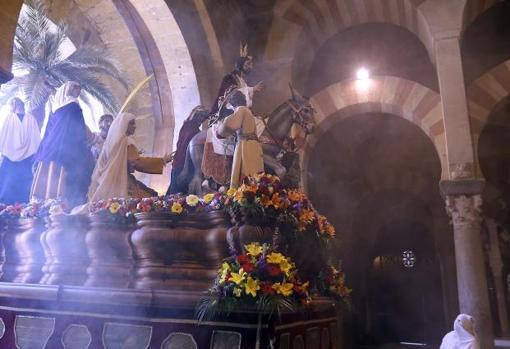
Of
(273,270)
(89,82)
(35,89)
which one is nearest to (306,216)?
(273,270)

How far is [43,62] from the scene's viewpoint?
8.64m

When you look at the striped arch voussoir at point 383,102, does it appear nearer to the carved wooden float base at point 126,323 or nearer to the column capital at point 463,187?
the column capital at point 463,187

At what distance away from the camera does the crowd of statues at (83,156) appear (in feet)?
17.6

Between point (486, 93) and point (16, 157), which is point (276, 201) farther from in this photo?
point (486, 93)

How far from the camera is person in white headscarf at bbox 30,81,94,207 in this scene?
5.73 metres

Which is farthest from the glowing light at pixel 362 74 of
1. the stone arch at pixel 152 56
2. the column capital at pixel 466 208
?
the stone arch at pixel 152 56

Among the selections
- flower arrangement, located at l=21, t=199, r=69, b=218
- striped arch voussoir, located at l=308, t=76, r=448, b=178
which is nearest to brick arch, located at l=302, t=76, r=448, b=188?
striped arch voussoir, located at l=308, t=76, r=448, b=178

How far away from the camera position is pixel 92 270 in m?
4.75

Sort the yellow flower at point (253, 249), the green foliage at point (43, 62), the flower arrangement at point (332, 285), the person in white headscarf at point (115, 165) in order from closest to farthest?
the yellow flower at point (253, 249), the flower arrangement at point (332, 285), the person in white headscarf at point (115, 165), the green foliage at point (43, 62)

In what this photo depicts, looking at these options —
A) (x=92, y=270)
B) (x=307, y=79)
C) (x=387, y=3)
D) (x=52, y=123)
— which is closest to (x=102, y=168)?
(x=52, y=123)

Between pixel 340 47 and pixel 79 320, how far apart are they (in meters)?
9.37

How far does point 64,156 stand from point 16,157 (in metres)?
0.90

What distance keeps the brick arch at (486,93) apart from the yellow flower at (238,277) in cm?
717

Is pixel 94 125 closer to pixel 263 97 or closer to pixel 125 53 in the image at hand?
pixel 125 53
